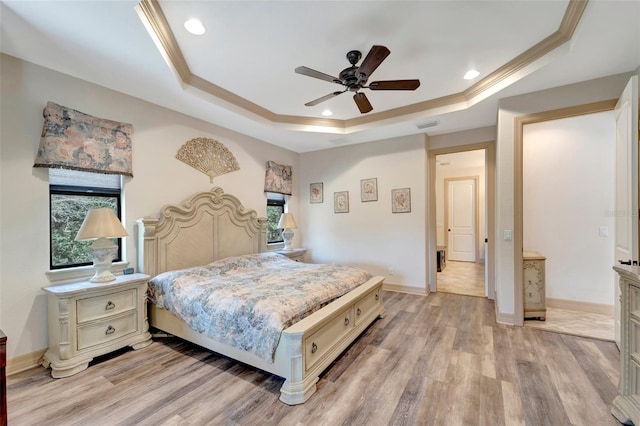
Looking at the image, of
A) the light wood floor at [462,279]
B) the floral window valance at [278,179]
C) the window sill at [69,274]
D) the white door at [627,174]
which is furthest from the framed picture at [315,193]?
the white door at [627,174]

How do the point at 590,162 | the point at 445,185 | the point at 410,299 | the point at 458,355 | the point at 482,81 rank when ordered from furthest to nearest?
the point at 445,185 → the point at 410,299 → the point at 590,162 → the point at 482,81 → the point at 458,355

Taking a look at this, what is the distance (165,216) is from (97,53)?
5.63ft

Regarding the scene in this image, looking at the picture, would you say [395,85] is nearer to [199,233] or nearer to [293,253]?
[199,233]

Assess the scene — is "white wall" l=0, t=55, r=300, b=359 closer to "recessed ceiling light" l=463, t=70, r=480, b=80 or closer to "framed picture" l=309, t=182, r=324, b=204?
"framed picture" l=309, t=182, r=324, b=204

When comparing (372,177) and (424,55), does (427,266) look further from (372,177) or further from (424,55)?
(424,55)

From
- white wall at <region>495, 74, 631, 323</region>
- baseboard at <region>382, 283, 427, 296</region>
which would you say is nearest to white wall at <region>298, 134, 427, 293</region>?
baseboard at <region>382, 283, 427, 296</region>

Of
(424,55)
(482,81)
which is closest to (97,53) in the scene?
(424,55)

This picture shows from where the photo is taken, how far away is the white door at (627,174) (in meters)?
2.17

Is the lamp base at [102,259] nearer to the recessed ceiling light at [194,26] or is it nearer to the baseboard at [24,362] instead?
the baseboard at [24,362]

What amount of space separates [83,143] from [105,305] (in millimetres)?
1633

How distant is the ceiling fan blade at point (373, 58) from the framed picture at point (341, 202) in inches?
118

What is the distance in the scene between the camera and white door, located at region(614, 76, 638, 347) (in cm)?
217

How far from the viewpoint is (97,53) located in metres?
2.34

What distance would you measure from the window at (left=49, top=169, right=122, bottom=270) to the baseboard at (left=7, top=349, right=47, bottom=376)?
0.77m
